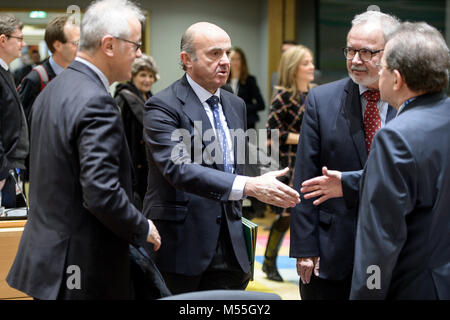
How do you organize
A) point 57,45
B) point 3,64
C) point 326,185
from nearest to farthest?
point 326,185 < point 3,64 < point 57,45

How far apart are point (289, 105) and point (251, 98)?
3283 mm

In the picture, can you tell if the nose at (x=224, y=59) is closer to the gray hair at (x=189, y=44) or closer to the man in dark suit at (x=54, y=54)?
the gray hair at (x=189, y=44)

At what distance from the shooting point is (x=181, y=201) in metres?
2.72

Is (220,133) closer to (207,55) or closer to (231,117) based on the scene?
(231,117)

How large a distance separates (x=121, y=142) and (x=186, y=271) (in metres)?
0.81

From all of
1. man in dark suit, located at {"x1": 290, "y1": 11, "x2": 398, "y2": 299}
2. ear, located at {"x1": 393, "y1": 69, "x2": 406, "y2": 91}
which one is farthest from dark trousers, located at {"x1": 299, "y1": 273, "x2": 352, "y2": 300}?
ear, located at {"x1": 393, "y1": 69, "x2": 406, "y2": 91}

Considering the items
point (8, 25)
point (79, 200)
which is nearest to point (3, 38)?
point (8, 25)

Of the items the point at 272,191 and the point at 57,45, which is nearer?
the point at 272,191

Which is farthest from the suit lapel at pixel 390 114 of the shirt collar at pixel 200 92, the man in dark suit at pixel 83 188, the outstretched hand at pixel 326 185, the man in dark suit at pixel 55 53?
the man in dark suit at pixel 55 53

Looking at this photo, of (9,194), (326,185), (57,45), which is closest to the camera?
(326,185)

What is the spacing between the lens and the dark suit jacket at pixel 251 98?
326 inches

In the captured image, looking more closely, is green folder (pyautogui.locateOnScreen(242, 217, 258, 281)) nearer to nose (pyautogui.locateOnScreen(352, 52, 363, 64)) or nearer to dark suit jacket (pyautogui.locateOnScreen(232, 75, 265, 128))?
nose (pyautogui.locateOnScreen(352, 52, 363, 64))

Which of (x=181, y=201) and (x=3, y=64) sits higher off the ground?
(x=3, y=64)
